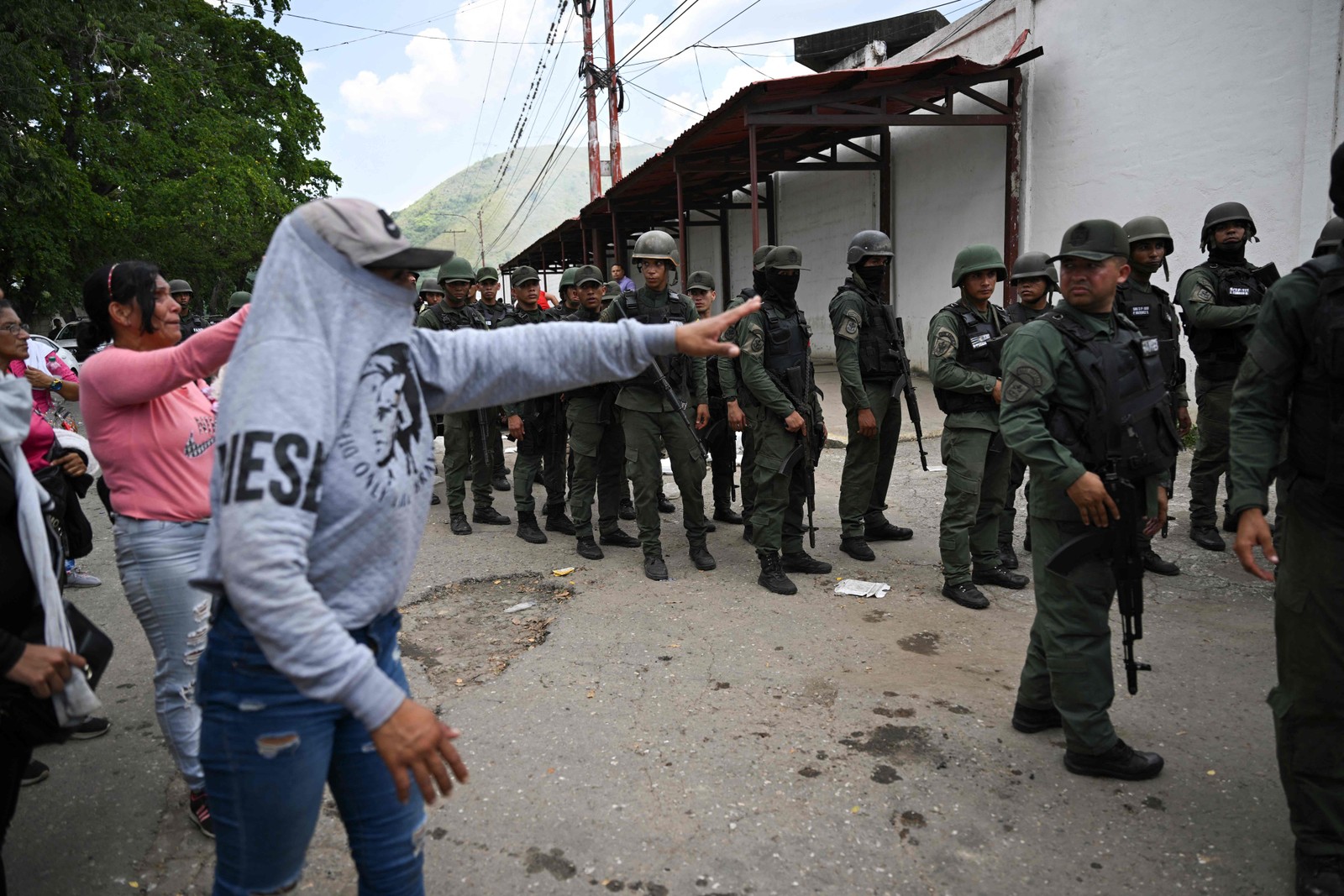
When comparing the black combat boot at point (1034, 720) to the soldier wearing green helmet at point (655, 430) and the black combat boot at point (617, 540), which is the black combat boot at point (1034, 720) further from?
the black combat boot at point (617, 540)

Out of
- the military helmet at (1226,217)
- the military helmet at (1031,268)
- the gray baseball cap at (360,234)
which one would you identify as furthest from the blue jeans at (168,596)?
the military helmet at (1226,217)

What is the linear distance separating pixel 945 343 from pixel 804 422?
926mm

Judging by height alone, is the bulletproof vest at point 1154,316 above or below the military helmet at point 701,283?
below

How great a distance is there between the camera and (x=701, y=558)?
5633 millimetres

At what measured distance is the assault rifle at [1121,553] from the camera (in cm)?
299

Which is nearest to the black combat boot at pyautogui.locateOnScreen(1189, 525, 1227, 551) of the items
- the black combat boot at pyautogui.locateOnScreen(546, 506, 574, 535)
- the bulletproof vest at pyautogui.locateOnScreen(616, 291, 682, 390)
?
the bulletproof vest at pyautogui.locateOnScreen(616, 291, 682, 390)

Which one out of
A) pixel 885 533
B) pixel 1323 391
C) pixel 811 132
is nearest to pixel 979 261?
pixel 885 533

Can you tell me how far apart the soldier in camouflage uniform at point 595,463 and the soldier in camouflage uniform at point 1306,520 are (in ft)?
13.0

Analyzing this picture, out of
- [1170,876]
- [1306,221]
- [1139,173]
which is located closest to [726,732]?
[1170,876]

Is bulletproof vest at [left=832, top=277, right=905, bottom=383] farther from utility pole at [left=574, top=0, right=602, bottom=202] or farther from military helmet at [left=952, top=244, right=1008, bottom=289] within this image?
utility pole at [left=574, top=0, right=602, bottom=202]

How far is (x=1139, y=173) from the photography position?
31.4ft

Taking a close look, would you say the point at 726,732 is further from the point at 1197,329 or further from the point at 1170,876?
the point at 1197,329

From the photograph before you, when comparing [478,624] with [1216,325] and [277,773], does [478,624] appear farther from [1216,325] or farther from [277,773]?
[1216,325]

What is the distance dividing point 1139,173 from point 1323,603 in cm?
863
